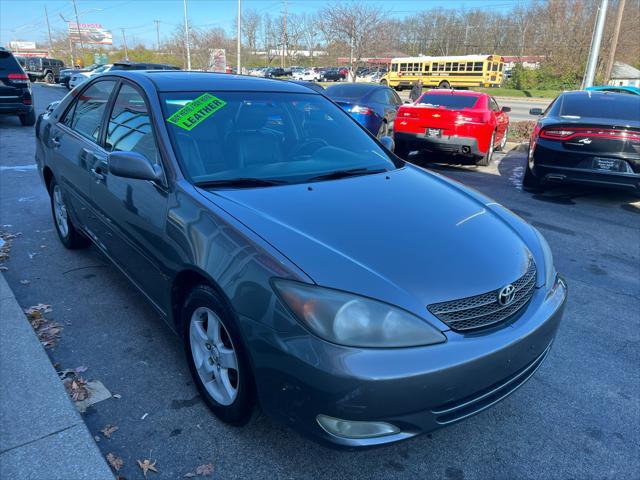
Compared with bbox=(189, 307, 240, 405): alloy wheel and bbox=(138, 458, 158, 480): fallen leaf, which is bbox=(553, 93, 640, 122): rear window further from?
bbox=(138, 458, 158, 480): fallen leaf

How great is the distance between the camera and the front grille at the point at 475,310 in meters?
1.93

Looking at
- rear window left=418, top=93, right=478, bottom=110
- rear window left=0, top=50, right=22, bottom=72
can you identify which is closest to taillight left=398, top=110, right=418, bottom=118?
rear window left=418, top=93, right=478, bottom=110

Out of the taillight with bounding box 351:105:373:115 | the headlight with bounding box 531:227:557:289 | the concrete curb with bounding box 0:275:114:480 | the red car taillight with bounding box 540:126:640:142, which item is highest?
the red car taillight with bounding box 540:126:640:142

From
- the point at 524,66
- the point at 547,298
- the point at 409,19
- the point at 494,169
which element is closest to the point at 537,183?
the point at 494,169

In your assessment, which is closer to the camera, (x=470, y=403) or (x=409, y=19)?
(x=470, y=403)

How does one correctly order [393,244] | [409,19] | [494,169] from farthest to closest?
[409,19], [494,169], [393,244]

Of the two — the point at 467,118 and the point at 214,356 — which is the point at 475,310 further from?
the point at 467,118

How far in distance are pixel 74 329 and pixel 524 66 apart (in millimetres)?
48081

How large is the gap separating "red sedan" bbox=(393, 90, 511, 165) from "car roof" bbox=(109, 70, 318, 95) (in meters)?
5.76

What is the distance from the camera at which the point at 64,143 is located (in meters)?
4.07

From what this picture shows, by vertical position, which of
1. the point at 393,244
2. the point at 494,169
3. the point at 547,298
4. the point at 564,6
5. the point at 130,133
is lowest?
the point at 494,169

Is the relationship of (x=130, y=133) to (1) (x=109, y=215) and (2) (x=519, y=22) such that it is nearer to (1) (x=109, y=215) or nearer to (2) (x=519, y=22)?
(1) (x=109, y=215)

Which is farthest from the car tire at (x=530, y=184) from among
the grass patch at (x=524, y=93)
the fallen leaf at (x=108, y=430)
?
the grass patch at (x=524, y=93)

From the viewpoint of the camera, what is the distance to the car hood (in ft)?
6.38
